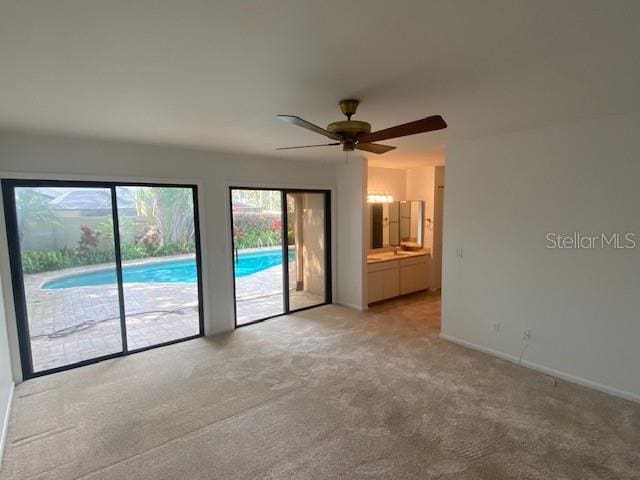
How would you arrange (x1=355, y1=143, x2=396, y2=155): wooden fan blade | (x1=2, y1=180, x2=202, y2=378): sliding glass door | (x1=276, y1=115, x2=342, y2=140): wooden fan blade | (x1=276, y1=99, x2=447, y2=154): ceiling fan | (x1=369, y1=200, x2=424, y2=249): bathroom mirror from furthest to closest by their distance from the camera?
(x1=369, y1=200, x2=424, y2=249): bathroom mirror, (x1=2, y1=180, x2=202, y2=378): sliding glass door, (x1=355, y1=143, x2=396, y2=155): wooden fan blade, (x1=276, y1=99, x2=447, y2=154): ceiling fan, (x1=276, y1=115, x2=342, y2=140): wooden fan blade

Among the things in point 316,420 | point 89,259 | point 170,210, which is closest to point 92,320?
point 89,259

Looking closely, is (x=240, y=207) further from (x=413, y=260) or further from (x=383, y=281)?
(x=413, y=260)

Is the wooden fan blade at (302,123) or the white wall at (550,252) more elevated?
the wooden fan blade at (302,123)

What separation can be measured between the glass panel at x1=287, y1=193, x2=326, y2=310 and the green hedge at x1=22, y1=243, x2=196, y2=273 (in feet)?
7.32

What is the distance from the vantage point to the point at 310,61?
1746mm

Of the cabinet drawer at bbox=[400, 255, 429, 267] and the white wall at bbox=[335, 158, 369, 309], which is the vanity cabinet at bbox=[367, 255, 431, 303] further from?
the white wall at bbox=[335, 158, 369, 309]

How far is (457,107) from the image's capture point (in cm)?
256

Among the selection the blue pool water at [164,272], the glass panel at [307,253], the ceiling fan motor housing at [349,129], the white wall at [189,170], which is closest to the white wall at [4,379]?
the white wall at [189,170]

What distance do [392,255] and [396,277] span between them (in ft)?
1.60

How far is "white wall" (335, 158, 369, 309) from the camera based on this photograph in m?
5.27

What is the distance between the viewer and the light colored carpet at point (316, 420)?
2.14m

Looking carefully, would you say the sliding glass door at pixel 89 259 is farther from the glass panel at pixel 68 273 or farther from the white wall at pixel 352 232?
the white wall at pixel 352 232

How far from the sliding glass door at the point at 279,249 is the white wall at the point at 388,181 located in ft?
3.38

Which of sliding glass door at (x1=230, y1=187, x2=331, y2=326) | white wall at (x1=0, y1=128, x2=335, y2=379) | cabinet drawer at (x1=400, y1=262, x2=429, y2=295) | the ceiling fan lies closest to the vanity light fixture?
sliding glass door at (x1=230, y1=187, x2=331, y2=326)
